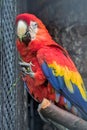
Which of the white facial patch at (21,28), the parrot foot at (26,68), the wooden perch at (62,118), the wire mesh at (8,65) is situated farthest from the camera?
the wire mesh at (8,65)

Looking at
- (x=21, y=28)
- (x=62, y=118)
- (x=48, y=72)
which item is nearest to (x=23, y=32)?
(x=21, y=28)

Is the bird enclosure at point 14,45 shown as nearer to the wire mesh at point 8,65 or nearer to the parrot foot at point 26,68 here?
the wire mesh at point 8,65

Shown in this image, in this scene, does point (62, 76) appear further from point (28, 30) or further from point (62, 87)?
point (28, 30)

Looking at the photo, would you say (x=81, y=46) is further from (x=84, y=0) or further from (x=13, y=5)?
(x=13, y=5)

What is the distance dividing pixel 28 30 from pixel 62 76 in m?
0.19

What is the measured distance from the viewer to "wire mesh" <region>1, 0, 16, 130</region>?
1.50 metres

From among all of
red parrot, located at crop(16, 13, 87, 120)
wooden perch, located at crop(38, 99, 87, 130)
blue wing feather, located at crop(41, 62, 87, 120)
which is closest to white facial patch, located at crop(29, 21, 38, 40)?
red parrot, located at crop(16, 13, 87, 120)

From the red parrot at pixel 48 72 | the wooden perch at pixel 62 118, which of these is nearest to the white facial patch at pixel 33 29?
the red parrot at pixel 48 72

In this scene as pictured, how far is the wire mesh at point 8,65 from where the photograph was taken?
4.92 feet

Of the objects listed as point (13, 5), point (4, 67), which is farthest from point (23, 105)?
point (13, 5)

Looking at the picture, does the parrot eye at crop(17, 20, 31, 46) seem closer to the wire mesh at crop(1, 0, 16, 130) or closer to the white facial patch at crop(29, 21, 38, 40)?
the white facial patch at crop(29, 21, 38, 40)

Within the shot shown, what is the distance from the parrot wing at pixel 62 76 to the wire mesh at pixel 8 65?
260 mm

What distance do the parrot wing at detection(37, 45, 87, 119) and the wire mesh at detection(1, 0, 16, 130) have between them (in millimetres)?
260

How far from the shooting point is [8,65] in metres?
1.54
